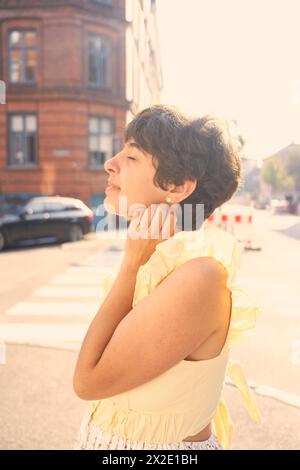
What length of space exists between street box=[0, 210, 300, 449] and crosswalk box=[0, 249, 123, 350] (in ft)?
0.04

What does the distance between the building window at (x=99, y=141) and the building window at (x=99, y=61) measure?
6.08ft

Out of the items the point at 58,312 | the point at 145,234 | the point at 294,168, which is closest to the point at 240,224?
the point at 58,312

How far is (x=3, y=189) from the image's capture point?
2262 cm

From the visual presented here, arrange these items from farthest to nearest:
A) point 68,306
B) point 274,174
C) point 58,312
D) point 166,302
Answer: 1. point 274,174
2. point 68,306
3. point 58,312
4. point 166,302

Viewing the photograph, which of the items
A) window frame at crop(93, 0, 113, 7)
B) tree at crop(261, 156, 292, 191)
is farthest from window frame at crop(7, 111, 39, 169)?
tree at crop(261, 156, 292, 191)

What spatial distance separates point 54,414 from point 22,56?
71.8 feet

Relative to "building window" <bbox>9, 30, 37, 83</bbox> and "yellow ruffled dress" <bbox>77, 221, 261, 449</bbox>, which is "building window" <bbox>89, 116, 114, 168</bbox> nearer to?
"building window" <bbox>9, 30, 37, 83</bbox>

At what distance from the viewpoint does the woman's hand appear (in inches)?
49.7

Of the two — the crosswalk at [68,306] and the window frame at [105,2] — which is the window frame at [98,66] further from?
the crosswalk at [68,306]

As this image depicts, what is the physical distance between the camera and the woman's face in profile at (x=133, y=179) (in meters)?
1.36

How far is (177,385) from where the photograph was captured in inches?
51.7

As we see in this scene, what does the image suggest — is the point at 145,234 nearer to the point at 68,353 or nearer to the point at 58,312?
the point at 68,353
